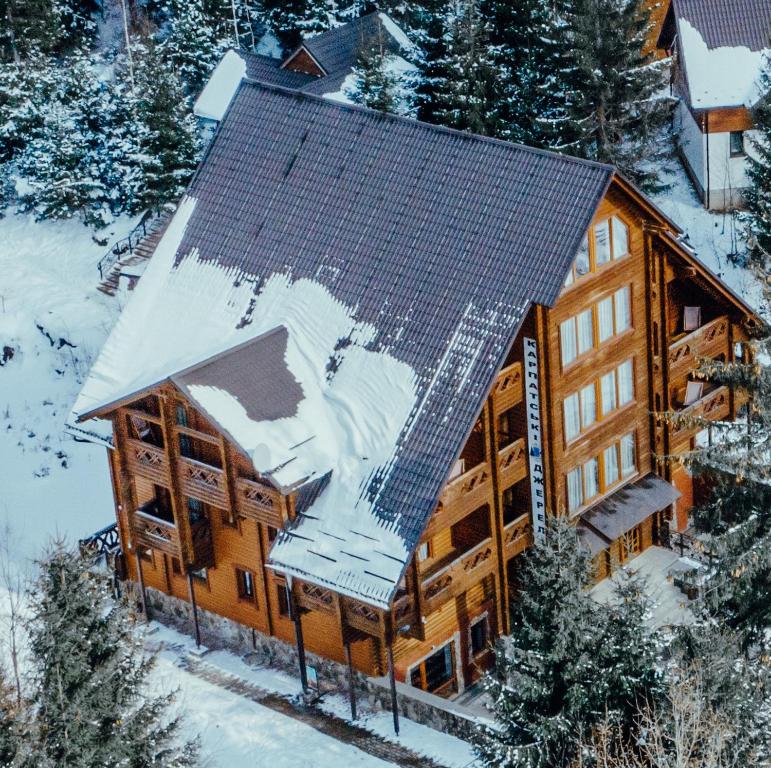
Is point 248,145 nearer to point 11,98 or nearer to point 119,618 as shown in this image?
point 119,618

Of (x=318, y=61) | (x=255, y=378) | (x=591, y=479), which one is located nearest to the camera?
(x=255, y=378)

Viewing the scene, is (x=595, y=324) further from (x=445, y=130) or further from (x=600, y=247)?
(x=445, y=130)

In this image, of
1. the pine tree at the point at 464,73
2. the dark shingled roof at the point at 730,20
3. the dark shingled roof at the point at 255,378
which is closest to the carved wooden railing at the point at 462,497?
the dark shingled roof at the point at 255,378

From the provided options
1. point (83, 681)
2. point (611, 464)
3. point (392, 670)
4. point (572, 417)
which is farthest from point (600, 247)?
point (83, 681)

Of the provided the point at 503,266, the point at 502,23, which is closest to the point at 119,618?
the point at 503,266

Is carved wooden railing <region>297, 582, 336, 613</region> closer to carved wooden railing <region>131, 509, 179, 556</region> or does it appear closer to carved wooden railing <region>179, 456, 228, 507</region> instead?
carved wooden railing <region>179, 456, 228, 507</region>

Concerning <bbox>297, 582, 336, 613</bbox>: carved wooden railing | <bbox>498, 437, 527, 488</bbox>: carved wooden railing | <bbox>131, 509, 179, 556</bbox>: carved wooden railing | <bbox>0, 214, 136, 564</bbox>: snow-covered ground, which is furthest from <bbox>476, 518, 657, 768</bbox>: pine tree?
<bbox>0, 214, 136, 564</bbox>: snow-covered ground
